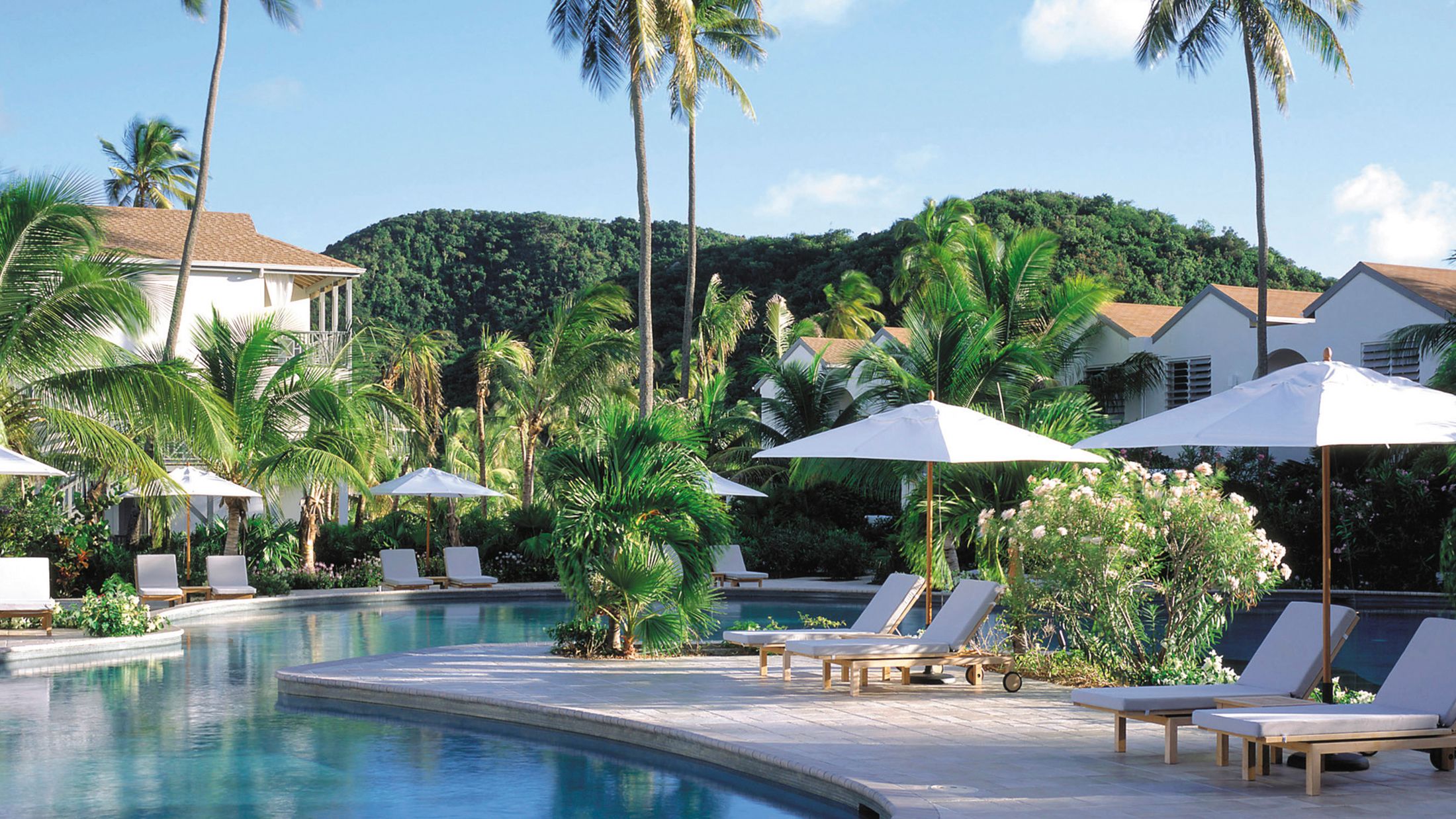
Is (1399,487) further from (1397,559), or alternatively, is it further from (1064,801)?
(1064,801)

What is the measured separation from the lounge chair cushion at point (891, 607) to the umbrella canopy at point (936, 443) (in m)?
1.25

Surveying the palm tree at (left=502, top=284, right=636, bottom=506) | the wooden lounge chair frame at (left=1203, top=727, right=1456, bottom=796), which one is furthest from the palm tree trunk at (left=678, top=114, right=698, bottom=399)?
the wooden lounge chair frame at (left=1203, top=727, right=1456, bottom=796)

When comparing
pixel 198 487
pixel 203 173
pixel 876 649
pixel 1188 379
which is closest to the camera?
pixel 876 649

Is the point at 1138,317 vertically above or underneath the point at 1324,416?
above

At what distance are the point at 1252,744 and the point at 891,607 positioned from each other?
488cm

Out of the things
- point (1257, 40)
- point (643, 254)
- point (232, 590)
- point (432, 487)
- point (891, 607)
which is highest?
point (1257, 40)

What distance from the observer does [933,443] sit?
11.1 m

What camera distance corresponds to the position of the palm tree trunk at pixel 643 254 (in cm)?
2348

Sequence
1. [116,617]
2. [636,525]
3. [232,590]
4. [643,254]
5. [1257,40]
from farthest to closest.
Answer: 1. [643,254]
2. [1257,40]
3. [232,590]
4. [116,617]
5. [636,525]

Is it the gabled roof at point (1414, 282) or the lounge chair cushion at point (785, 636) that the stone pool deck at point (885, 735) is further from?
the gabled roof at point (1414, 282)

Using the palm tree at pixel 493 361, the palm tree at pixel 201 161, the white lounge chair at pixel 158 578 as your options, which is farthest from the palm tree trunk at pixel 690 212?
the white lounge chair at pixel 158 578

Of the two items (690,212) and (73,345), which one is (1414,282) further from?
(73,345)

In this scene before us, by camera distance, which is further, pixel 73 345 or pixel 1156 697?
pixel 73 345

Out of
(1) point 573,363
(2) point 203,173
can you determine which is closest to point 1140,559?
(2) point 203,173
